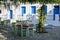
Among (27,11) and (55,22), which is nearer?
(55,22)

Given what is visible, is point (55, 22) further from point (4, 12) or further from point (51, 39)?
point (51, 39)

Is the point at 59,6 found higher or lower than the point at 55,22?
higher

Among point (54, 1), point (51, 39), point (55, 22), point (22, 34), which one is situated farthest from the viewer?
point (55, 22)

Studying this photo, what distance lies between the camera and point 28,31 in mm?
14680

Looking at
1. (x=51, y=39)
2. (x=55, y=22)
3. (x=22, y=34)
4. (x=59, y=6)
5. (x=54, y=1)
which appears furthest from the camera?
(x=59, y=6)

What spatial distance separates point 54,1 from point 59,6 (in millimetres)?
10229

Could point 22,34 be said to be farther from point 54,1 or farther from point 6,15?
point 6,15

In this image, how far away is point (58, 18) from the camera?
2489 cm

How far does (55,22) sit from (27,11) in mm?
4422

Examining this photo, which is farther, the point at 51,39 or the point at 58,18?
the point at 58,18

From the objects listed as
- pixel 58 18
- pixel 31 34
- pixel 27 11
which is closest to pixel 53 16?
pixel 58 18

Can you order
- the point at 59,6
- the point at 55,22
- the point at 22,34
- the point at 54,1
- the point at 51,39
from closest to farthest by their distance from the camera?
the point at 51,39
the point at 22,34
the point at 54,1
the point at 55,22
the point at 59,6

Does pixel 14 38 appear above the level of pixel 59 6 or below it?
below

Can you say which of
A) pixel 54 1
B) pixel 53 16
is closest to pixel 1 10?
pixel 53 16
